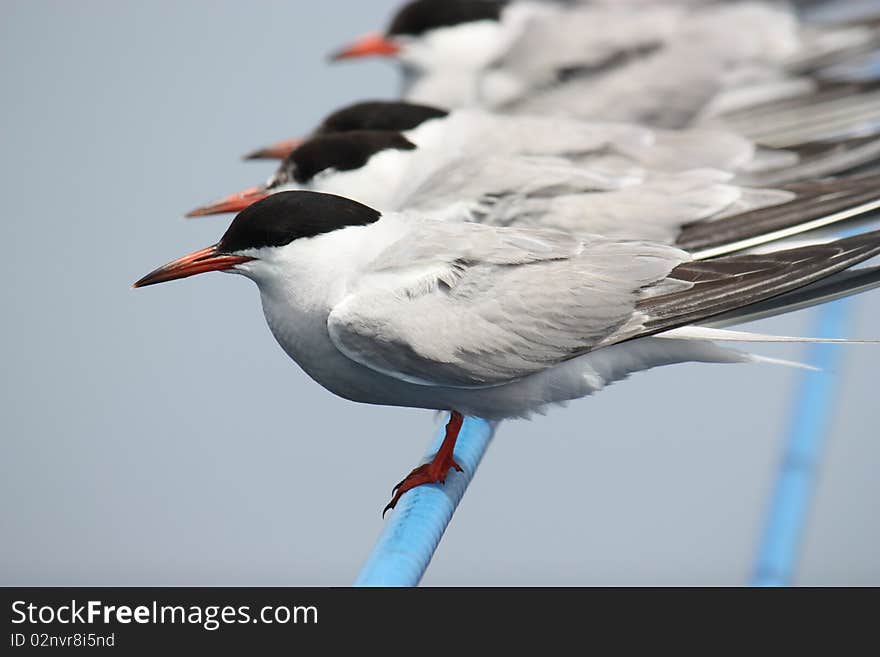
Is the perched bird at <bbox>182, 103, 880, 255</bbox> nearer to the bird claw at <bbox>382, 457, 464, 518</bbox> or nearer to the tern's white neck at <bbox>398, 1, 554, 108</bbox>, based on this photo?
the bird claw at <bbox>382, 457, 464, 518</bbox>

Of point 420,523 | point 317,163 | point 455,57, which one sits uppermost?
point 455,57

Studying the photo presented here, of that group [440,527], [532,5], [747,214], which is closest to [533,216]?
[747,214]

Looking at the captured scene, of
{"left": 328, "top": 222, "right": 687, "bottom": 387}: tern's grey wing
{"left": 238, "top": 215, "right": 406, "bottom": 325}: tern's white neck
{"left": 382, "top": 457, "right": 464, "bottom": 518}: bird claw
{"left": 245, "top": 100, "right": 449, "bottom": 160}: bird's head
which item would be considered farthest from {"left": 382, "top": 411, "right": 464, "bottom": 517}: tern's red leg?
{"left": 245, "top": 100, "right": 449, "bottom": 160}: bird's head

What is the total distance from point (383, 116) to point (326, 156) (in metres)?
0.20

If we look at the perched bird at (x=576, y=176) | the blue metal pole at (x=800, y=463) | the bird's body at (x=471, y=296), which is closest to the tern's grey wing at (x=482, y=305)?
the bird's body at (x=471, y=296)

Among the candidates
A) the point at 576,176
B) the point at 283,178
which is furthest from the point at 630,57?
the point at 283,178

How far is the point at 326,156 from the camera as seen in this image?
6.83 ft

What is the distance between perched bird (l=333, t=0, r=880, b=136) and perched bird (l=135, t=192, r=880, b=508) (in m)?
0.83

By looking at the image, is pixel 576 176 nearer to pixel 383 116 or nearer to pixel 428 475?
pixel 383 116
